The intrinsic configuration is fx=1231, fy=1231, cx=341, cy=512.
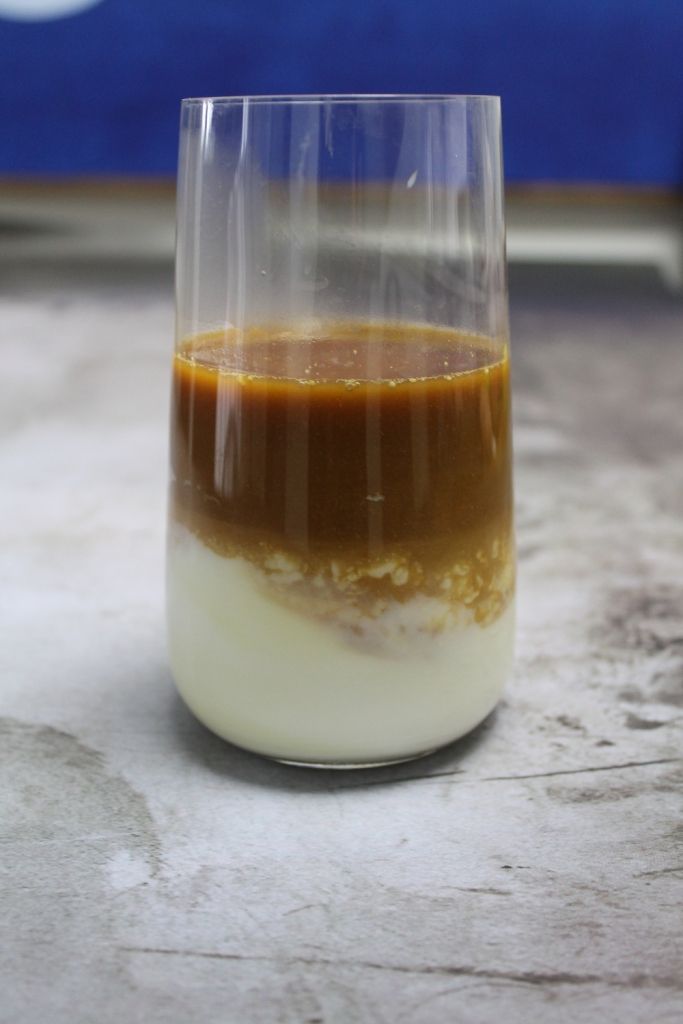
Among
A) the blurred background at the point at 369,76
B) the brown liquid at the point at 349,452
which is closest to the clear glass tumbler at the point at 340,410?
the brown liquid at the point at 349,452

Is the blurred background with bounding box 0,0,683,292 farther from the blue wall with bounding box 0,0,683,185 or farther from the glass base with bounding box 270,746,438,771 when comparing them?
the glass base with bounding box 270,746,438,771

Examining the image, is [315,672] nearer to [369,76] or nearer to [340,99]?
[340,99]

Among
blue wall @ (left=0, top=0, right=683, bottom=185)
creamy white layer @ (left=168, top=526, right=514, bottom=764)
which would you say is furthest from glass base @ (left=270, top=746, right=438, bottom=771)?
blue wall @ (left=0, top=0, right=683, bottom=185)

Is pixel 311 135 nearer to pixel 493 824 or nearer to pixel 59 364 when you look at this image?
pixel 493 824

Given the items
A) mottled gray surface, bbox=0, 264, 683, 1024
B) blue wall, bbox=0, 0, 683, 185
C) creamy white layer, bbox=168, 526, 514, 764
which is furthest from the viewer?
blue wall, bbox=0, 0, 683, 185

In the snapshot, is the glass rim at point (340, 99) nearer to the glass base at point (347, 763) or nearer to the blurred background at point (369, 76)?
the glass base at point (347, 763)

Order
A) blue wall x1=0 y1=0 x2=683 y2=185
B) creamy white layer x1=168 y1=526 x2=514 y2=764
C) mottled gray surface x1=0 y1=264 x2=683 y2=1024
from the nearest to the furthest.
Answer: mottled gray surface x1=0 y1=264 x2=683 y2=1024
creamy white layer x1=168 y1=526 x2=514 y2=764
blue wall x1=0 y1=0 x2=683 y2=185

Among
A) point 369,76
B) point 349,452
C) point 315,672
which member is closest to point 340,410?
point 349,452

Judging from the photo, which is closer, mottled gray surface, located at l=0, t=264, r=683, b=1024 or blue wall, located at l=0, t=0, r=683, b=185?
mottled gray surface, located at l=0, t=264, r=683, b=1024
